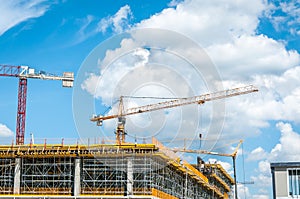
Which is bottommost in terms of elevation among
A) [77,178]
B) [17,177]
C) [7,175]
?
[77,178]

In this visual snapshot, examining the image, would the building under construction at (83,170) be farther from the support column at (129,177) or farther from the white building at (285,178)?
the white building at (285,178)

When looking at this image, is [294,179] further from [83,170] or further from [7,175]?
[7,175]

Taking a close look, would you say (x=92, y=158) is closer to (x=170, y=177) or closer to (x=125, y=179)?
(x=125, y=179)

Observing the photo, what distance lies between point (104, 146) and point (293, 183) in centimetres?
2657

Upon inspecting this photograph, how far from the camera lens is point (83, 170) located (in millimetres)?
67000

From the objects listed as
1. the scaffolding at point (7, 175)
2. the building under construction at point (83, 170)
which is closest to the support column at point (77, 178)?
the building under construction at point (83, 170)

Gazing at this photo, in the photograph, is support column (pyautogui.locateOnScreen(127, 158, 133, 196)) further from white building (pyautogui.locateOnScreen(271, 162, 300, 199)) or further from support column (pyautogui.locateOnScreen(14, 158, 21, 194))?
Answer: white building (pyautogui.locateOnScreen(271, 162, 300, 199))

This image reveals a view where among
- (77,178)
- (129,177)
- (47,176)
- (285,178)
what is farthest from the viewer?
(285,178)

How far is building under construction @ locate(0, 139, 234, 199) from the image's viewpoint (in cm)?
6594

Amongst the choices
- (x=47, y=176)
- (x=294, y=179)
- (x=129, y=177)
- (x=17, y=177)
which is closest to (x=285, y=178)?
(x=294, y=179)

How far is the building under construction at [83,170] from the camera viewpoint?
216 feet

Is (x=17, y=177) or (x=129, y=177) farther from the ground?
(x=17, y=177)

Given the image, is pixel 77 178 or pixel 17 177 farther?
pixel 17 177

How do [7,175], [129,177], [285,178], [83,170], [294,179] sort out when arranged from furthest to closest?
[294,179] → [285,178] → [7,175] → [83,170] → [129,177]
